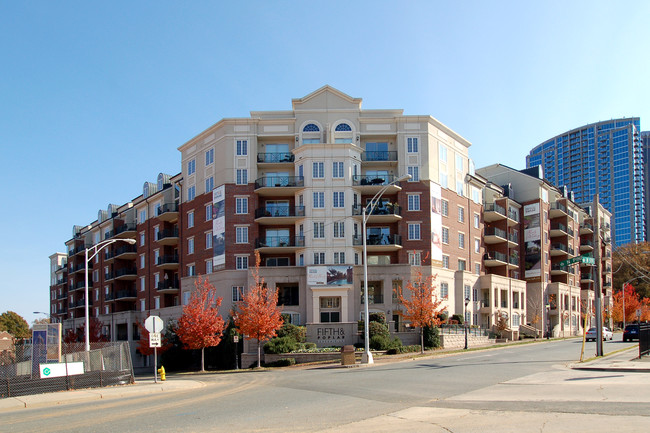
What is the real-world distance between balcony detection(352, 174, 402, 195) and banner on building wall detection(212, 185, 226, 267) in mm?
12801

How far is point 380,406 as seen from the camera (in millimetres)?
17016

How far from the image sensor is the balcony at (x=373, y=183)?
190 ft

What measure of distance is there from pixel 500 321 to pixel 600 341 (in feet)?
113

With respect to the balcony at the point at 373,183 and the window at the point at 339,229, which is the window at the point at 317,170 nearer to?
the balcony at the point at 373,183

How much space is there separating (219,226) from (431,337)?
23.0 m

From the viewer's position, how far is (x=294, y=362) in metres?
43.3

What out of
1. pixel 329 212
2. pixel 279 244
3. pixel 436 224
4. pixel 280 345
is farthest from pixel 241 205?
pixel 436 224

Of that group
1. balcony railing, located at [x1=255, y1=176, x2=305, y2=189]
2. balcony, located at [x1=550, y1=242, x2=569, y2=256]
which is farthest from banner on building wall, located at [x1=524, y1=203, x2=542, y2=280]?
balcony railing, located at [x1=255, y1=176, x2=305, y2=189]

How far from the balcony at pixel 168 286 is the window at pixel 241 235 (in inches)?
575

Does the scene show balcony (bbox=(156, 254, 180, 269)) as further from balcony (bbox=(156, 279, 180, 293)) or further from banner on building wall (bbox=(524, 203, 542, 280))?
banner on building wall (bbox=(524, 203, 542, 280))

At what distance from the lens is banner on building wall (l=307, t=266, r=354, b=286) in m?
55.8

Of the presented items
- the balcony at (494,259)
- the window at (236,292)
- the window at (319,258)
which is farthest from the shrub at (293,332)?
the balcony at (494,259)

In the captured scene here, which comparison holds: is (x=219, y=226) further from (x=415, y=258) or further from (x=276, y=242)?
(x=415, y=258)

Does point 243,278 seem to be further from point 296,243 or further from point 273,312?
point 273,312
